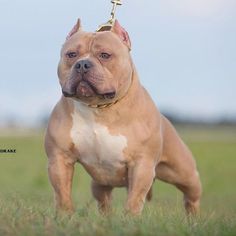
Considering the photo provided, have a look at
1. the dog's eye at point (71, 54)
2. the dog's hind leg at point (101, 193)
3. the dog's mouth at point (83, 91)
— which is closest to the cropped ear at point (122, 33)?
A: the dog's eye at point (71, 54)

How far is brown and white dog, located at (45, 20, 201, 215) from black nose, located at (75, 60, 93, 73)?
0.05m

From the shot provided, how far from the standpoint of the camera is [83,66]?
7.43m

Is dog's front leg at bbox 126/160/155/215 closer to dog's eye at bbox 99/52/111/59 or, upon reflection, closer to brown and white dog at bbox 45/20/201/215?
brown and white dog at bbox 45/20/201/215

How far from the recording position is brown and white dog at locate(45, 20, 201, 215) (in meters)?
7.65

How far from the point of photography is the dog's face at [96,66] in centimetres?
745

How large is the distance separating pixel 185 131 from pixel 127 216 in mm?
70318

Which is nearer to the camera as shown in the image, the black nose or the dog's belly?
the black nose

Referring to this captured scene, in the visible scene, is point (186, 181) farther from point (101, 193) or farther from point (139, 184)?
point (139, 184)

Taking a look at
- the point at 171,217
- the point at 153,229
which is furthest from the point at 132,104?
the point at 153,229

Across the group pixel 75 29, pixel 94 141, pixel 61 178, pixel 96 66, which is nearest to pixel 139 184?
pixel 94 141

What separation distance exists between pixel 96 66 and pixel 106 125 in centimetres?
70

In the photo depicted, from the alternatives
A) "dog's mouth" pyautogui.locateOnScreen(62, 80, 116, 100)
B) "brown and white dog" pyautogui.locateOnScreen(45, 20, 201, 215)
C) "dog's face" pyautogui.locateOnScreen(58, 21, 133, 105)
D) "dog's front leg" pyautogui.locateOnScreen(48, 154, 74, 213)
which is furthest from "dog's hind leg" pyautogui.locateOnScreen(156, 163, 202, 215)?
"dog's mouth" pyautogui.locateOnScreen(62, 80, 116, 100)

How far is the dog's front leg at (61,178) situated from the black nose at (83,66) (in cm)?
98

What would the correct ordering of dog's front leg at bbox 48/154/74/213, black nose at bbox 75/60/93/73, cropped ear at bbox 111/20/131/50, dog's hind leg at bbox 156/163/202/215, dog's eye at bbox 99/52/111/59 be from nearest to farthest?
black nose at bbox 75/60/93/73
dog's eye at bbox 99/52/111/59
cropped ear at bbox 111/20/131/50
dog's front leg at bbox 48/154/74/213
dog's hind leg at bbox 156/163/202/215
